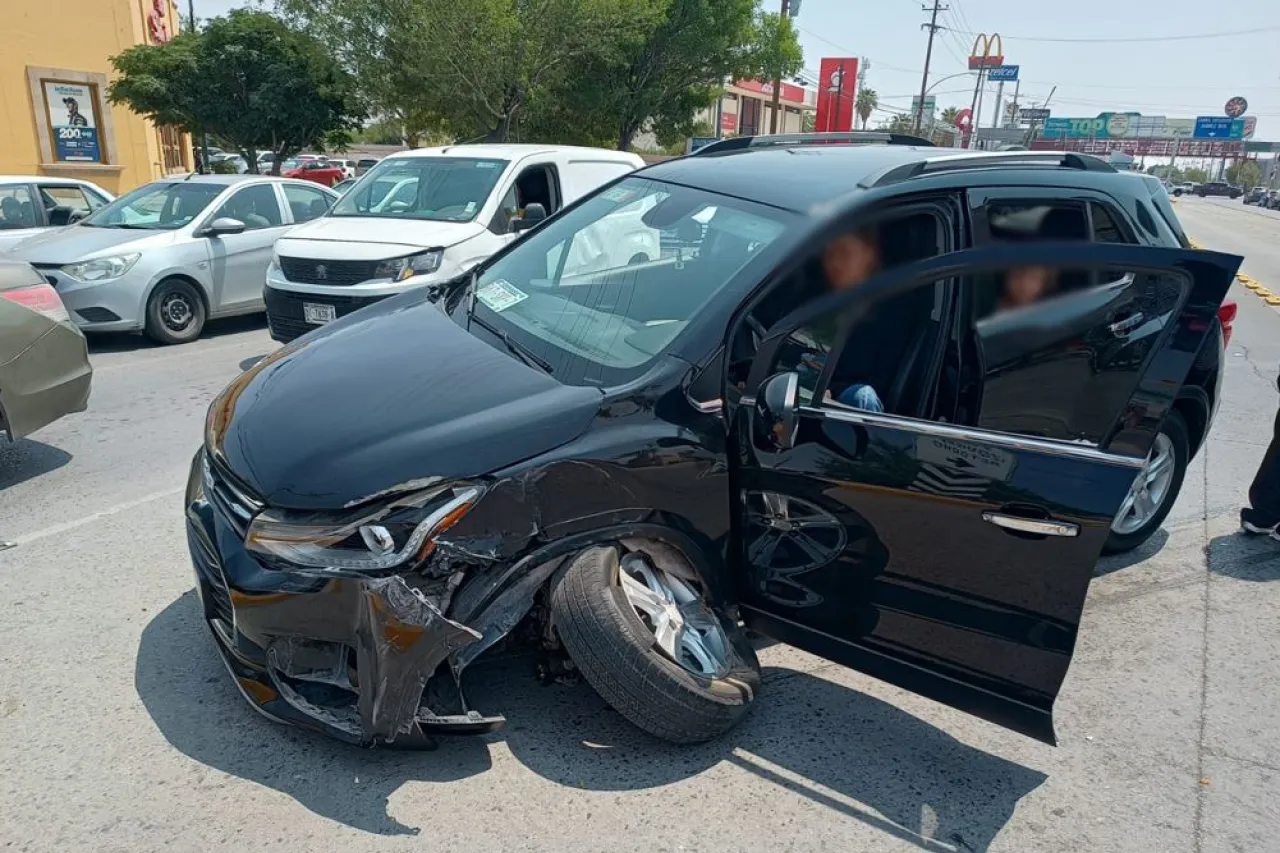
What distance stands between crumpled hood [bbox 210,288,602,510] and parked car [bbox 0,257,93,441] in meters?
2.15

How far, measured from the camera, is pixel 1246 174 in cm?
12012

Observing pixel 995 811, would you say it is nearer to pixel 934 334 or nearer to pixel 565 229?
pixel 934 334

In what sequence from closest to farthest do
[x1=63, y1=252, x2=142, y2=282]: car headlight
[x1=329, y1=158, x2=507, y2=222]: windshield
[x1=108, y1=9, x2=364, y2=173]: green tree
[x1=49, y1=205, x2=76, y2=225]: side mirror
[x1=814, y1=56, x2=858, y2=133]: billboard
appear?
[x1=329, y1=158, x2=507, y2=222]: windshield
[x1=63, y1=252, x2=142, y2=282]: car headlight
[x1=49, y1=205, x2=76, y2=225]: side mirror
[x1=108, y1=9, x2=364, y2=173]: green tree
[x1=814, y1=56, x2=858, y2=133]: billboard

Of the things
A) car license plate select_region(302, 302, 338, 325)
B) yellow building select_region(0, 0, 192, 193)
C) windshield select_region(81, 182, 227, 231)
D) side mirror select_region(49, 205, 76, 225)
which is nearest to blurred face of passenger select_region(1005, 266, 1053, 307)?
car license plate select_region(302, 302, 338, 325)

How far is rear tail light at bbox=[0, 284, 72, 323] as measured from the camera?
15.9 feet

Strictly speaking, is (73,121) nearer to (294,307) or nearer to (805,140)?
(294,307)

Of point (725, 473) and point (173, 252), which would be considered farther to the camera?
point (173, 252)

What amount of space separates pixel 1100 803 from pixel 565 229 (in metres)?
3.06

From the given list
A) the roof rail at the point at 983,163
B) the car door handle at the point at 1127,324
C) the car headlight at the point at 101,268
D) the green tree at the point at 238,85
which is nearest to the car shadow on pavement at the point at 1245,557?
the roof rail at the point at 983,163

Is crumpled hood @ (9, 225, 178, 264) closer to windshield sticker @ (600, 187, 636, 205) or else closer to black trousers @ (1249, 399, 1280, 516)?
windshield sticker @ (600, 187, 636, 205)

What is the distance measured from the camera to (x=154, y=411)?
21.4ft

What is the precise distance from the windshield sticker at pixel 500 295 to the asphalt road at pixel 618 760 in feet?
4.72

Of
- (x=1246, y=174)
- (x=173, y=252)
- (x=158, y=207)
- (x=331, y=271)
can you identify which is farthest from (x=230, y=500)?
(x=1246, y=174)

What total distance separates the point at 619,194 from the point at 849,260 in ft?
4.38
